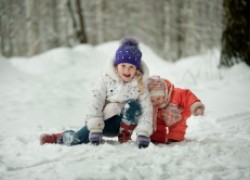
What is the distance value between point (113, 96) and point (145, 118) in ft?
1.23

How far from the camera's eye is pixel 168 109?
3434 mm

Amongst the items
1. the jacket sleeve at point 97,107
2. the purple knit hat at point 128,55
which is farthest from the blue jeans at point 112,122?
the purple knit hat at point 128,55

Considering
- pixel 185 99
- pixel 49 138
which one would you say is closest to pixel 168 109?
pixel 185 99

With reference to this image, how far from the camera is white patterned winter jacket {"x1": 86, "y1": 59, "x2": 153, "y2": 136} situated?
319cm

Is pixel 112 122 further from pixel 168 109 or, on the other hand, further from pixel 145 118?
→ pixel 168 109

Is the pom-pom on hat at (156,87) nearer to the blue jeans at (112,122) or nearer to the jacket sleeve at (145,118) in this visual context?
the jacket sleeve at (145,118)

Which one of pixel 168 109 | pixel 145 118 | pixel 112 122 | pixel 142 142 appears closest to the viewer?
pixel 142 142

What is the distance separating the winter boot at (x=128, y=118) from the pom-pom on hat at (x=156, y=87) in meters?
0.23

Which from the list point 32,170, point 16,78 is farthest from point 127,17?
point 32,170

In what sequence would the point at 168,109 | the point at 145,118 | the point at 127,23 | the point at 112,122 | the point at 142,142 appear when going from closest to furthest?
the point at 142,142
the point at 145,118
the point at 112,122
the point at 168,109
the point at 127,23

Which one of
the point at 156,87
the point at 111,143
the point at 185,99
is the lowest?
the point at 111,143

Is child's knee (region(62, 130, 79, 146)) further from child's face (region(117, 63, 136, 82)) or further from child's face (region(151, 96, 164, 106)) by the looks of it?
child's face (region(151, 96, 164, 106))

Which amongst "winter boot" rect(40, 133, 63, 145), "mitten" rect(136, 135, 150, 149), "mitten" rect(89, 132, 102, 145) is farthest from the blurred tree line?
"mitten" rect(136, 135, 150, 149)

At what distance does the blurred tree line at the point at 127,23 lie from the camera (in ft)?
76.7
